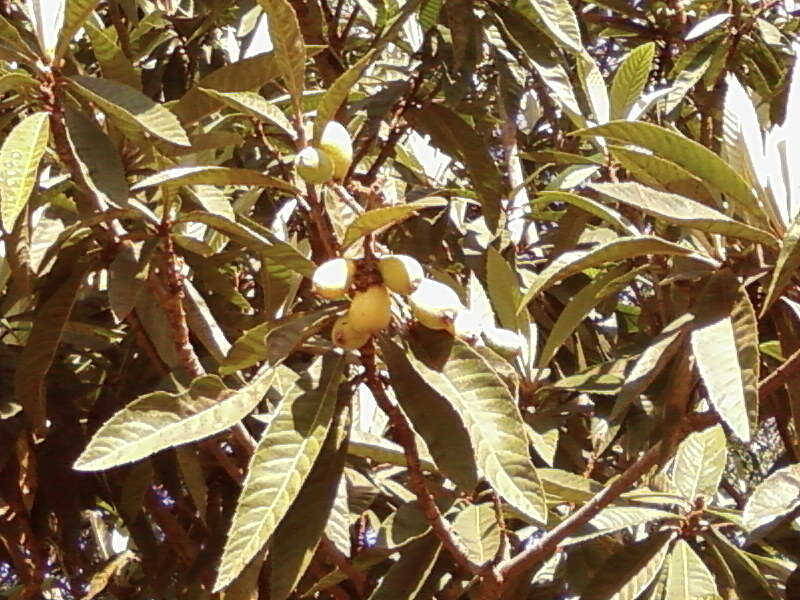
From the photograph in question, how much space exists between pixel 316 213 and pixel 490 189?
28.8 inches

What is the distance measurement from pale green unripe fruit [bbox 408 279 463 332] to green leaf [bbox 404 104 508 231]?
726 mm

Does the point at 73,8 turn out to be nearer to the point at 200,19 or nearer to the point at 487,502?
the point at 487,502

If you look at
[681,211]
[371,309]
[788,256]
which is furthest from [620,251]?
[371,309]

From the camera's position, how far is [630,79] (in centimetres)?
173

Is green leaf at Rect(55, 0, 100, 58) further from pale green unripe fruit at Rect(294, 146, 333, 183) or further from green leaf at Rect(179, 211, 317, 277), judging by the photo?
pale green unripe fruit at Rect(294, 146, 333, 183)

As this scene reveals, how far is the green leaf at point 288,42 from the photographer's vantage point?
3.82 ft

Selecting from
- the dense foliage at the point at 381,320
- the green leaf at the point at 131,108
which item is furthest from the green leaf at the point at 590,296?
the green leaf at the point at 131,108

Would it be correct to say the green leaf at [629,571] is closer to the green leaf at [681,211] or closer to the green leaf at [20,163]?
the green leaf at [681,211]

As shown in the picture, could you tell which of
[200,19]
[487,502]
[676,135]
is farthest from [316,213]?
[200,19]

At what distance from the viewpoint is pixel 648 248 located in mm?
1176

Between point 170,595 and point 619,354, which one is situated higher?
point 619,354

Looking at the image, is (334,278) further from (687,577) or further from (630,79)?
(630,79)

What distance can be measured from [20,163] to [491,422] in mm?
529

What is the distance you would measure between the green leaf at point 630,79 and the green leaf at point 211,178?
74cm
